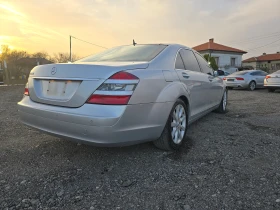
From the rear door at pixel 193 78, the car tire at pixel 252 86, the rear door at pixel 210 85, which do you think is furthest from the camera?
the car tire at pixel 252 86

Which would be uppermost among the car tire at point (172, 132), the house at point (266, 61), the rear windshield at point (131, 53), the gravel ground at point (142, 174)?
the house at point (266, 61)

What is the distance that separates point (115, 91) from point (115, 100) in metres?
0.09

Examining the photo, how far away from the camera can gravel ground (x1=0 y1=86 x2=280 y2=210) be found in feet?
6.88

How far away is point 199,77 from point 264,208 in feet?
A: 8.11

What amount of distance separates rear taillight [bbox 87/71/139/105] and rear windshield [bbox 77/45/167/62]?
71cm

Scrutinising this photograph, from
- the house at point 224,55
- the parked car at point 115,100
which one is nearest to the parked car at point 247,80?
the parked car at point 115,100

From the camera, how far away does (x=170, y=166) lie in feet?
9.12

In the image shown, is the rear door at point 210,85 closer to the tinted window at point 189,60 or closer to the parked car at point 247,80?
the tinted window at point 189,60

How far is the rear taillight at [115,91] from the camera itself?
92.9 inches

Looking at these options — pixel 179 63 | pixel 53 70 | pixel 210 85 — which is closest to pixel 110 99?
pixel 53 70

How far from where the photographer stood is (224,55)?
42.6m

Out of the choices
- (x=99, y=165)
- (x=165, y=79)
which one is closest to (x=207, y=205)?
(x=99, y=165)

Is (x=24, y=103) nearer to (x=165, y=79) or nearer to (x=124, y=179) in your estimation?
(x=124, y=179)

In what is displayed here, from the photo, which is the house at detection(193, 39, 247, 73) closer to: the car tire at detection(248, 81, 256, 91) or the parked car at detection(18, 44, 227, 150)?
the car tire at detection(248, 81, 256, 91)
